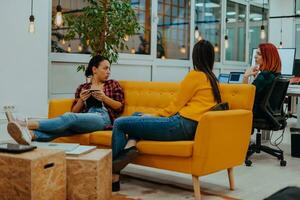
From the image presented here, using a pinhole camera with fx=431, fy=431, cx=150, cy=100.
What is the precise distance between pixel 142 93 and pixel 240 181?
1211mm

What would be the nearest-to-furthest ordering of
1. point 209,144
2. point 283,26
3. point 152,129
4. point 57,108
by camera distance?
point 209,144
point 152,129
point 57,108
point 283,26

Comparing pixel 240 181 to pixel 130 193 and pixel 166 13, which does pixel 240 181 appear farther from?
pixel 166 13

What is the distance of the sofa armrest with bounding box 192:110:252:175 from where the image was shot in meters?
3.04

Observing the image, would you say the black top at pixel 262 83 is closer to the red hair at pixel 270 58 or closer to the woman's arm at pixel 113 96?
the red hair at pixel 270 58

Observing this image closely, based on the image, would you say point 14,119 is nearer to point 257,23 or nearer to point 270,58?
point 270,58

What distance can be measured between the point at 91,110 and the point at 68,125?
45 cm

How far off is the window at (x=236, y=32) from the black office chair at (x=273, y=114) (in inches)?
191

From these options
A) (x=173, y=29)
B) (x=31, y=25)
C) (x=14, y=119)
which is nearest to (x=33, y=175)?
(x=14, y=119)

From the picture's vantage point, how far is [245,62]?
10.0m

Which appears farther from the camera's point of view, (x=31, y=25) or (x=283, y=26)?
(x=283, y=26)

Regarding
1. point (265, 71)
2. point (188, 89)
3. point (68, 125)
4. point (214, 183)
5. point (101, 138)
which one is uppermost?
point (265, 71)

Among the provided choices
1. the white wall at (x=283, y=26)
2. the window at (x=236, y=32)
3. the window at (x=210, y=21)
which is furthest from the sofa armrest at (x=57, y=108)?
the white wall at (x=283, y=26)

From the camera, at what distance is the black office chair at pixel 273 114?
4.46 metres

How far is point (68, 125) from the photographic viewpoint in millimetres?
3588
